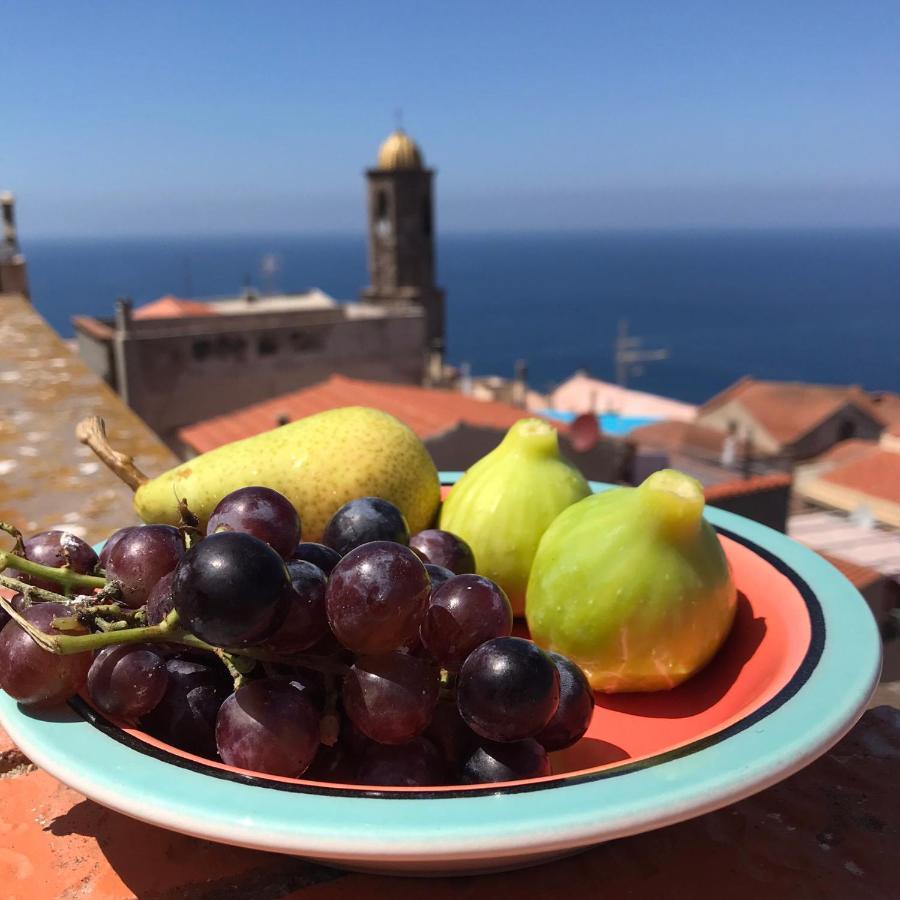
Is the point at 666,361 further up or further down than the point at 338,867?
further down

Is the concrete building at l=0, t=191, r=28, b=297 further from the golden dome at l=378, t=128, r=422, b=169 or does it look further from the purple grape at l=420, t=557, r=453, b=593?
the golden dome at l=378, t=128, r=422, b=169

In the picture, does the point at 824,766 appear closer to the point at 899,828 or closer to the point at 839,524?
the point at 899,828

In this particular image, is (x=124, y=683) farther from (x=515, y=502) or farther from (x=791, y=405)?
(x=791, y=405)

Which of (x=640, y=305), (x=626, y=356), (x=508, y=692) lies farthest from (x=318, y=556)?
(x=640, y=305)

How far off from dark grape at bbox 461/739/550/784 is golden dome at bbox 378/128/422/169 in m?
29.6

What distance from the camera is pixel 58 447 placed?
2.48m

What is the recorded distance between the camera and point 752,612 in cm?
113

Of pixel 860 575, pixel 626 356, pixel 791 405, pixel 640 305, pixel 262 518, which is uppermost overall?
pixel 262 518

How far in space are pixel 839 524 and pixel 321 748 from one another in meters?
10.6

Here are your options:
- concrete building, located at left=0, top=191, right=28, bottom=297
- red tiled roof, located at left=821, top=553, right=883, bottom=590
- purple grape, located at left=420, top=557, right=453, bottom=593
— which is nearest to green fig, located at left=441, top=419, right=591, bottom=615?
purple grape, located at left=420, top=557, right=453, bottom=593

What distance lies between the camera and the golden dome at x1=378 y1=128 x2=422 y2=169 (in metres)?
28.7

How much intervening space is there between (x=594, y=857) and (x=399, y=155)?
29881 mm

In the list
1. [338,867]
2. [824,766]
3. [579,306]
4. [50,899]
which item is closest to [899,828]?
[824,766]

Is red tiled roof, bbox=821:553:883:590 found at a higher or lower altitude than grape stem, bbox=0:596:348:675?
lower
